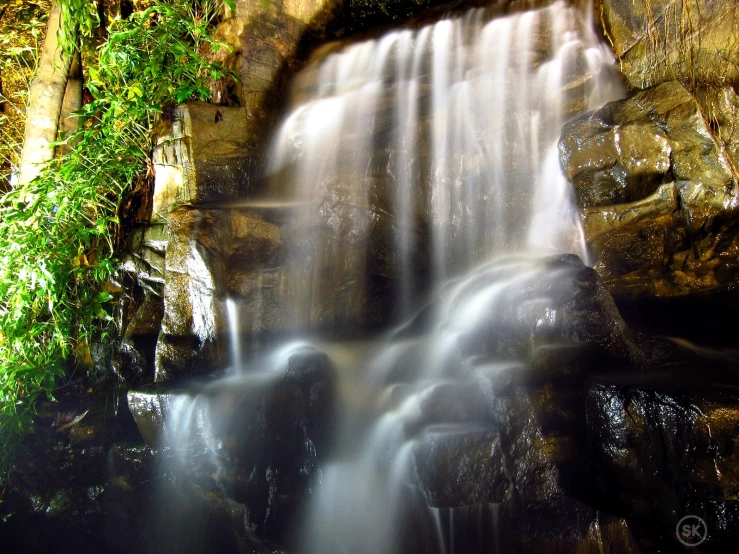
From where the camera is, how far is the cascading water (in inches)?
126

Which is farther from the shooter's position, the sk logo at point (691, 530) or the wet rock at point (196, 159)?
the wet rock at point (196, 159)

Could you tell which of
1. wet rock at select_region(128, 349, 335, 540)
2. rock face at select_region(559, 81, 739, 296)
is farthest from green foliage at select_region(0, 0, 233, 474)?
rock face at select_region(559, 81, 739, 296)

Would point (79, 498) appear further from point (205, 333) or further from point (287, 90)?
point (287, 90)

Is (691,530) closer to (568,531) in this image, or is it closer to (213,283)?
(568,531)

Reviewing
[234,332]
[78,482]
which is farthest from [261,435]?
[78,482]

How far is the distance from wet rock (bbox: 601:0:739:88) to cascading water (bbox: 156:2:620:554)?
0.85 ft

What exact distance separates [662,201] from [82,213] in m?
5.78

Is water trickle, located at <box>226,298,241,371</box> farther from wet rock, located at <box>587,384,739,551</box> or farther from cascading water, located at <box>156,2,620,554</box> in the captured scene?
wet rock, located at <box>587,384,739,551</box>

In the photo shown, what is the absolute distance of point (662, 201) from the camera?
4.13m

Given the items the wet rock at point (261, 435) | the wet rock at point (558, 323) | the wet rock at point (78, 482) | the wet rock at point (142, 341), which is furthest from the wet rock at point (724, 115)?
the wet rock at point (78, 482)

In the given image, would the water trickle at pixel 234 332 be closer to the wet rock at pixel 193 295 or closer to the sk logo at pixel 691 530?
the wet rock at pixel 193 295

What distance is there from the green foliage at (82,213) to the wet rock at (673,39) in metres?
4.39

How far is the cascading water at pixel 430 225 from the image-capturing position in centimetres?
320

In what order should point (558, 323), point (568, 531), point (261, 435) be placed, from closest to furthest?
point (568, 531)
point (558, 323)
point (261, 435)
